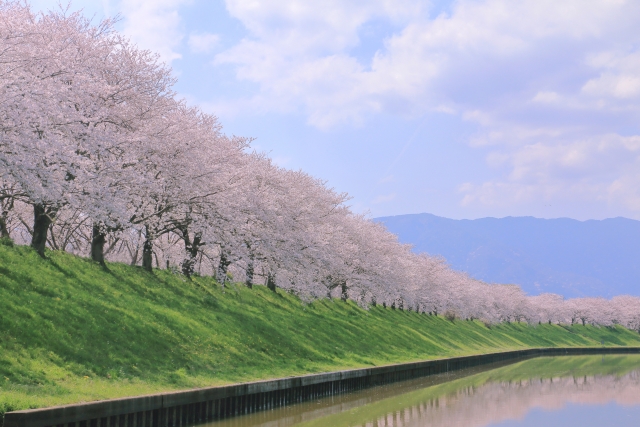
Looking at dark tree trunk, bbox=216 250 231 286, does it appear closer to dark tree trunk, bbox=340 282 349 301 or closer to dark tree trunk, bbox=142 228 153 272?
dark tree trunk, bbox=142 228 153 272

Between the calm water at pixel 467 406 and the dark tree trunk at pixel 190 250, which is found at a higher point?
the dark tree trunk at pixel 190 250

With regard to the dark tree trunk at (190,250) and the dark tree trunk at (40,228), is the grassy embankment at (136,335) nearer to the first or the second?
the dark tree trunk at (40,228)

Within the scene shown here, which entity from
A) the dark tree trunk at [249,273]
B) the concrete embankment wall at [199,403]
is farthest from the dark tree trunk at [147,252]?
the concrete embankment wall at [199,403]

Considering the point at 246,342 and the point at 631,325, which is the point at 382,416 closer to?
the point at 246,342

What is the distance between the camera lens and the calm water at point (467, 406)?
84.3ft

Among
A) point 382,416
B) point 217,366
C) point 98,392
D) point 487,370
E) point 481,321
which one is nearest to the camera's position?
point 98,392

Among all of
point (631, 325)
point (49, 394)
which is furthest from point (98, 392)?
point (631, 325)

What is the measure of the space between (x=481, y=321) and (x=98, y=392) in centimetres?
12630

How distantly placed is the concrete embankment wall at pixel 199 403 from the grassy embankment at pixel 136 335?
77 centimetres

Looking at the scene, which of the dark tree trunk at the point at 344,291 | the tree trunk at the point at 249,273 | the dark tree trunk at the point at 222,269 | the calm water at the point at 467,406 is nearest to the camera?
the calm water at the point at 467,406

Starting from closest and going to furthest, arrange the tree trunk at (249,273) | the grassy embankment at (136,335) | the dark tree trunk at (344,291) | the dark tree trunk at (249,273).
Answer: the grassy embankment at (136,335)
the dark tree trunk at (249,273)
the tree trunk at (249,273)
the dark tree trunk at (344,291)

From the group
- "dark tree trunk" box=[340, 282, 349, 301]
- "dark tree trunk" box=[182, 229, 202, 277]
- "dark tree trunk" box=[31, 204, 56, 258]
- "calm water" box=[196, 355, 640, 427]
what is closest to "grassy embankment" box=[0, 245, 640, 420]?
Result: "dark tree trunk" box=[31, 204, 56, 258]

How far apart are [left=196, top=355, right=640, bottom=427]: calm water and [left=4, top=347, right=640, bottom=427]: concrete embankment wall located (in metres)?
0.47

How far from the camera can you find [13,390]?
15883 mm
